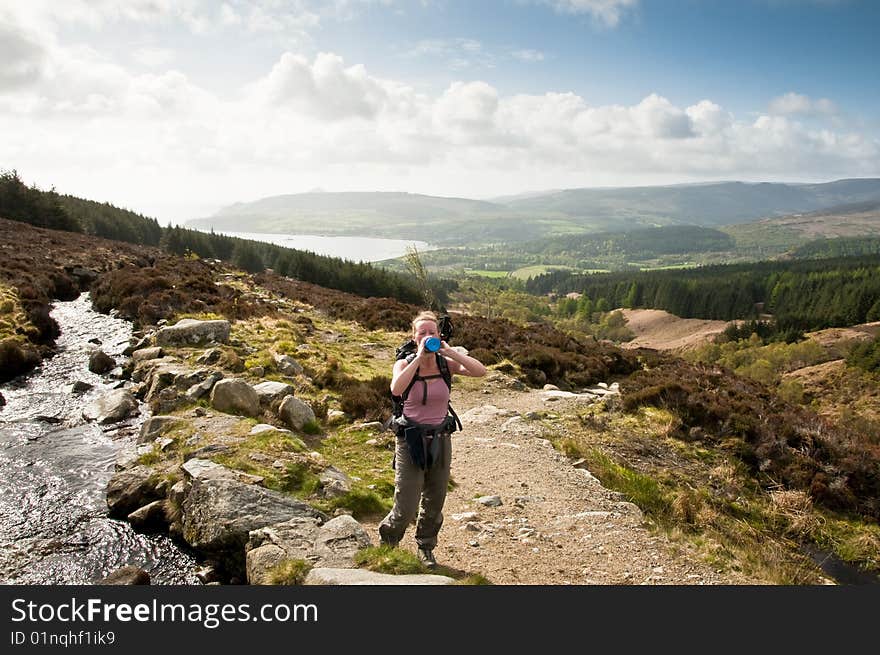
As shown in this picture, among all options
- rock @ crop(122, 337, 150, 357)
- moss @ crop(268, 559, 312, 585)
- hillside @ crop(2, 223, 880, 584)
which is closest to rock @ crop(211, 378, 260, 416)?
hillside @ crop(2, 223, 880, 584)

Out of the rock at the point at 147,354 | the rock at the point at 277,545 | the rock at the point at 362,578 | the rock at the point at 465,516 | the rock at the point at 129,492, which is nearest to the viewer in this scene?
the rock at the point at 362,578

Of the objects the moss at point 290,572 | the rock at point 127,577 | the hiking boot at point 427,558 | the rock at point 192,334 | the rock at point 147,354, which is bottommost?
the rock at point 127,577

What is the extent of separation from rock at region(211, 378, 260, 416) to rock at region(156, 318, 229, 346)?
17.3 feet

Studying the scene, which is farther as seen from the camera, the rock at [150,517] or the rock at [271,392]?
the rock at [271,392]

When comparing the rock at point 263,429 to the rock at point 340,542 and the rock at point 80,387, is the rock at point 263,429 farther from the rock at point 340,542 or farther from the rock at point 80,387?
the rock at point 80,387

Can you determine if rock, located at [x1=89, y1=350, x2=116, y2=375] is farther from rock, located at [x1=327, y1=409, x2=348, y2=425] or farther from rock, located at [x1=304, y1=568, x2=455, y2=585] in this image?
rock, located at [x1=304, y1=568, x2=455, y2=585]

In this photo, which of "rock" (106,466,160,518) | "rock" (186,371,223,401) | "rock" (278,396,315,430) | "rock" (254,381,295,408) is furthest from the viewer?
"rock" (254,381,295,408)

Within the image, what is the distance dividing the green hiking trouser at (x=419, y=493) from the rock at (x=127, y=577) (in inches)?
116

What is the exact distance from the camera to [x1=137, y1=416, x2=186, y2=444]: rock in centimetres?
931

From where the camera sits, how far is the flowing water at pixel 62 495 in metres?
A: 5.95

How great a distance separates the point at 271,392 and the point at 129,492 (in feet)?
13.6

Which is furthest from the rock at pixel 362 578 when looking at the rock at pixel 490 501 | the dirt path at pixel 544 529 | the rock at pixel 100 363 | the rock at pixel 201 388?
the rock at pixel 100 363

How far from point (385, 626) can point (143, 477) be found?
19.3 ft

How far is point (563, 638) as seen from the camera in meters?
3.66
